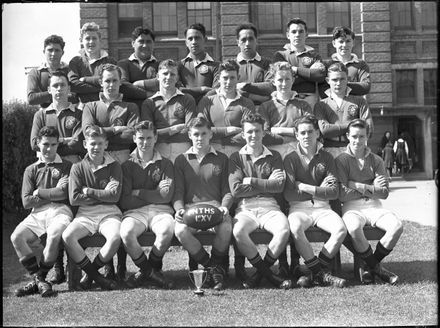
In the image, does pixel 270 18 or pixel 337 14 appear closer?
pixel 270 18

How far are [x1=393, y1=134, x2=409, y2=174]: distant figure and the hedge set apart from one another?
364 inches

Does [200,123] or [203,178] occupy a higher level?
[200,123]

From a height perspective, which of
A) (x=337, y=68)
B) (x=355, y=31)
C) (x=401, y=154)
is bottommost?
(x=401, y=154)

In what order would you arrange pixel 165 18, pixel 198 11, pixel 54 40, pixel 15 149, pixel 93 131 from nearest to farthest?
pixel 93 131 < pixel 54 40 < pixel 15 149 < pixel 165 18 < pixel 198 11

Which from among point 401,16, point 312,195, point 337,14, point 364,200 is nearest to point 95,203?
point 312,195

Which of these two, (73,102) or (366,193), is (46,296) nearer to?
(73,102)

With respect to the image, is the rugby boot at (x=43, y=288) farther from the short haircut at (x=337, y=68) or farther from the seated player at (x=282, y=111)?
the short haircut at (x=337, y=68)

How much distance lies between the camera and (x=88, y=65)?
22.7 feet

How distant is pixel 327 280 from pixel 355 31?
1530 centimetres

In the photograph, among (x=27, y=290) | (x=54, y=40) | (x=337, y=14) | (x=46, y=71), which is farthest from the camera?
(x=337, y=14)

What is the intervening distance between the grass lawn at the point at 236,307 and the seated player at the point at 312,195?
317 mm

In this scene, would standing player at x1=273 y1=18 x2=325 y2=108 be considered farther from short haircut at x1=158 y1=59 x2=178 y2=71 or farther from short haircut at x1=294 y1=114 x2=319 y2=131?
short haircut at x1=158 y1=59 x2=178 y2=71

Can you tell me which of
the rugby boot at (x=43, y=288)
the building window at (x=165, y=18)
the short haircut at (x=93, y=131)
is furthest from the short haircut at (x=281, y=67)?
the building window at (x=165, y=18)

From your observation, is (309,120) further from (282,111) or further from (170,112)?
(170,112)
